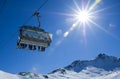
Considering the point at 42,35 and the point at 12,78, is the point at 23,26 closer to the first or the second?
the point at 42,35

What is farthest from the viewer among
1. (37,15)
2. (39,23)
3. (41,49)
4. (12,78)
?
(12,78)

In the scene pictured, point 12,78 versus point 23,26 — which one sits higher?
point 12,78

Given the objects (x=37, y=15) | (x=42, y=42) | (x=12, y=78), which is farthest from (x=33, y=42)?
(x=12, y=78)

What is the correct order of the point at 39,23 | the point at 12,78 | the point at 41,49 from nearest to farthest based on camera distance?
1. the point at 39,23
2. the point at 41,49
3. the point at 12,78

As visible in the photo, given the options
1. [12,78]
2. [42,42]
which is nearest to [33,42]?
[42,42]

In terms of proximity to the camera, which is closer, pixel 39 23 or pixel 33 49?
pixel 39 23

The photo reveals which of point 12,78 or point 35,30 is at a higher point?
point 12,78

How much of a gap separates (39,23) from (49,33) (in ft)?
5.17

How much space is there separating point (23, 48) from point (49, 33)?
2.10 m

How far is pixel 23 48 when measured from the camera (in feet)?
61.9

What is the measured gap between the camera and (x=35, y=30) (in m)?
18.2

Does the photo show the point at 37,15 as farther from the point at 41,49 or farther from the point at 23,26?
the point at 41,49

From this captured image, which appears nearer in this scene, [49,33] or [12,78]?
[49,33]

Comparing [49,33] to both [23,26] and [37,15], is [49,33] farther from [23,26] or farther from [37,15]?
[37,15]
